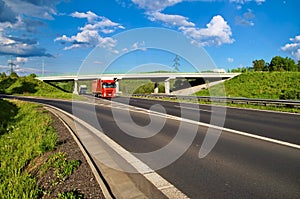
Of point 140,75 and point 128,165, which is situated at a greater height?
point 140,75

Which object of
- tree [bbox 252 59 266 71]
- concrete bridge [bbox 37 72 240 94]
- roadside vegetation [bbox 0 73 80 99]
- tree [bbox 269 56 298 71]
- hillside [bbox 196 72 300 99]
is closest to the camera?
hillside [bbox 196 72 300 99]

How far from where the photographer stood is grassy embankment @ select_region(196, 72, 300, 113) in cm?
4731

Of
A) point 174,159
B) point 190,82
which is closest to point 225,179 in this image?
point 174,159

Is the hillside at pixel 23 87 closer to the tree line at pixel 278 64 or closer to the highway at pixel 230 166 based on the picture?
the highway at pixel 230 166

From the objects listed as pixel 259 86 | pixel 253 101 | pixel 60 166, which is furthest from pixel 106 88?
pixel 259 86

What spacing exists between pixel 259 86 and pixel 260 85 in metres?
0.76

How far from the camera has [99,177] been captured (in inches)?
180

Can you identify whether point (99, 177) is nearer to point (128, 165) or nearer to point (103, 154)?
point (128, 165)

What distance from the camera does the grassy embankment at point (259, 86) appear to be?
155 ft

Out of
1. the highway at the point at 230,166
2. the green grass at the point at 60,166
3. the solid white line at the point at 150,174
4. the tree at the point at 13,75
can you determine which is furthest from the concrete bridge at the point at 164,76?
the green grass at the point at 60,166

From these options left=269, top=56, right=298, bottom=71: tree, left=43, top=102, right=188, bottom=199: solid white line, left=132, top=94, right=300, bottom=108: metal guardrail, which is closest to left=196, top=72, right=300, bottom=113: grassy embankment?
left=132, top=94, right=300, bottom=108: metal guardrail

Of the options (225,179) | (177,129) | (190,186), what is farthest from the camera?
(177,129)

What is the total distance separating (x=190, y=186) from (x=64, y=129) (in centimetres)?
755

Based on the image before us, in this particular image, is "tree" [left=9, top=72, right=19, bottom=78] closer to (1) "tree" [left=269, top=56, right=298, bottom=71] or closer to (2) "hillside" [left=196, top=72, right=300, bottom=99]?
(2) "hillside" [left=196, top=72, right=300, bottom=99]
